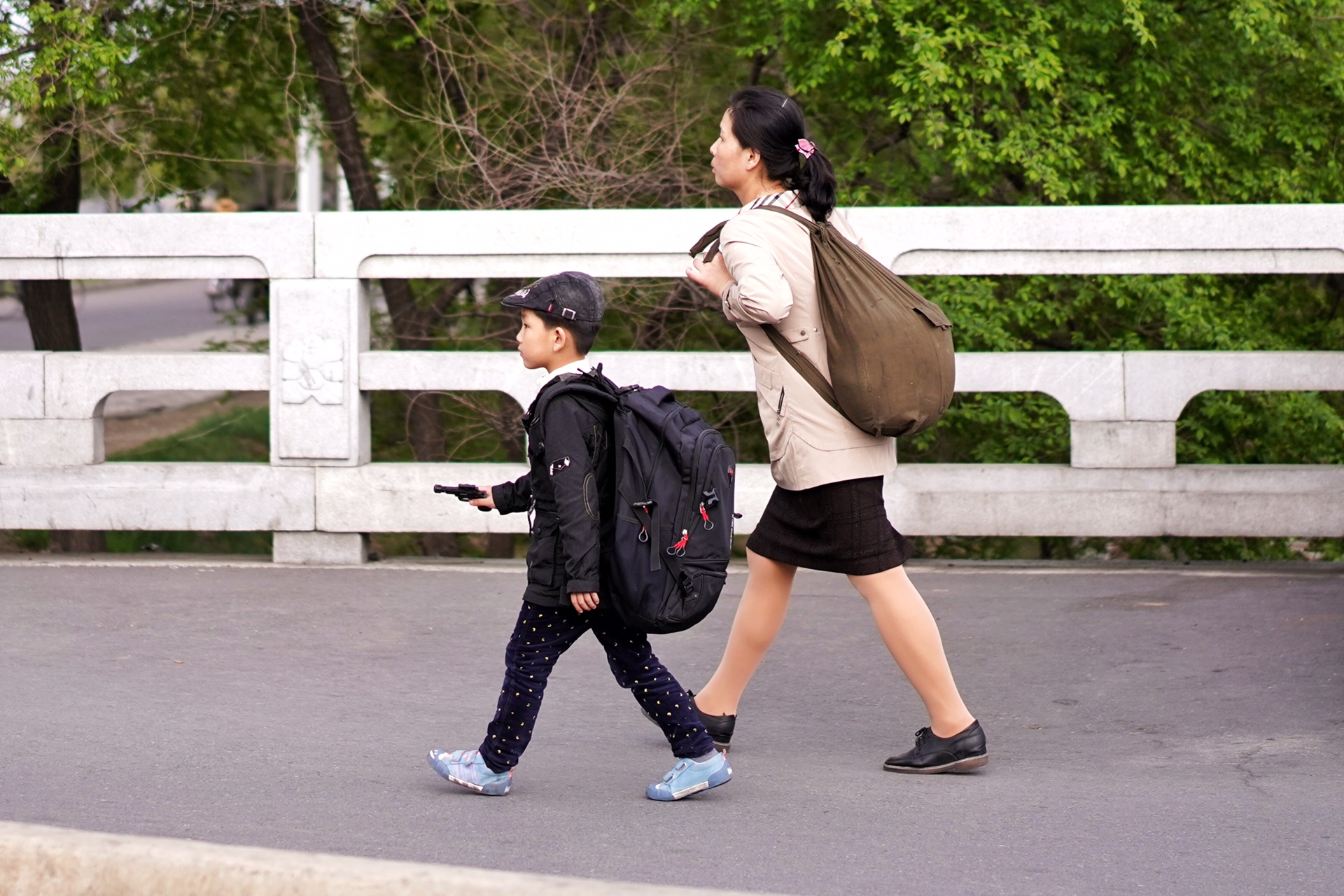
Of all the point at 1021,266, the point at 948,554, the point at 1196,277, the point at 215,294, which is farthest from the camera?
the point at 215,294

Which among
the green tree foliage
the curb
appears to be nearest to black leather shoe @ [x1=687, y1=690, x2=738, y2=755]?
the curb

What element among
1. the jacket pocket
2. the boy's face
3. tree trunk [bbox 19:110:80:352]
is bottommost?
the jacket pocket

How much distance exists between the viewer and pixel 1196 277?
330 inches

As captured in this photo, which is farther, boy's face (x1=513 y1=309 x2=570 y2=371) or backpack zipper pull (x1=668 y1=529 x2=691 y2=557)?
boy's face (x1=513 y1=309 x2=570 y2=371)

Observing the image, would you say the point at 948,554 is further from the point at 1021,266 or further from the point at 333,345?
the point at 333,345

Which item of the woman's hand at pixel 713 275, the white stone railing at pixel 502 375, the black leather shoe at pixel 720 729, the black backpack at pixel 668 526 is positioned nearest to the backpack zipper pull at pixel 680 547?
the black backpack at pixel 668 526

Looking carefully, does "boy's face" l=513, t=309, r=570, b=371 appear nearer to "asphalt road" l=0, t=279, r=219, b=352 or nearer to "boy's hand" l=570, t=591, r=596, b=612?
"boy's hand" l=570, t=591, r=596, b=612

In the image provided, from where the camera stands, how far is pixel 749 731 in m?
4.53

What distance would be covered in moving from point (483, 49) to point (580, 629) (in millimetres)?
6596

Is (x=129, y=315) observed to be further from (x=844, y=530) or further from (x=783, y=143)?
(x=844, y=530)

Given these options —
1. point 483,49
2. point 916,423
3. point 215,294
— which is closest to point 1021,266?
point 916,423

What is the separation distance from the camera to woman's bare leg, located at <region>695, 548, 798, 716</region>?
4176mm

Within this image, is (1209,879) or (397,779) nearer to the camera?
(1209,879)

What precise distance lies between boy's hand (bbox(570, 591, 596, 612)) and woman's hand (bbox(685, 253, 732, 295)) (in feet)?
2.98
